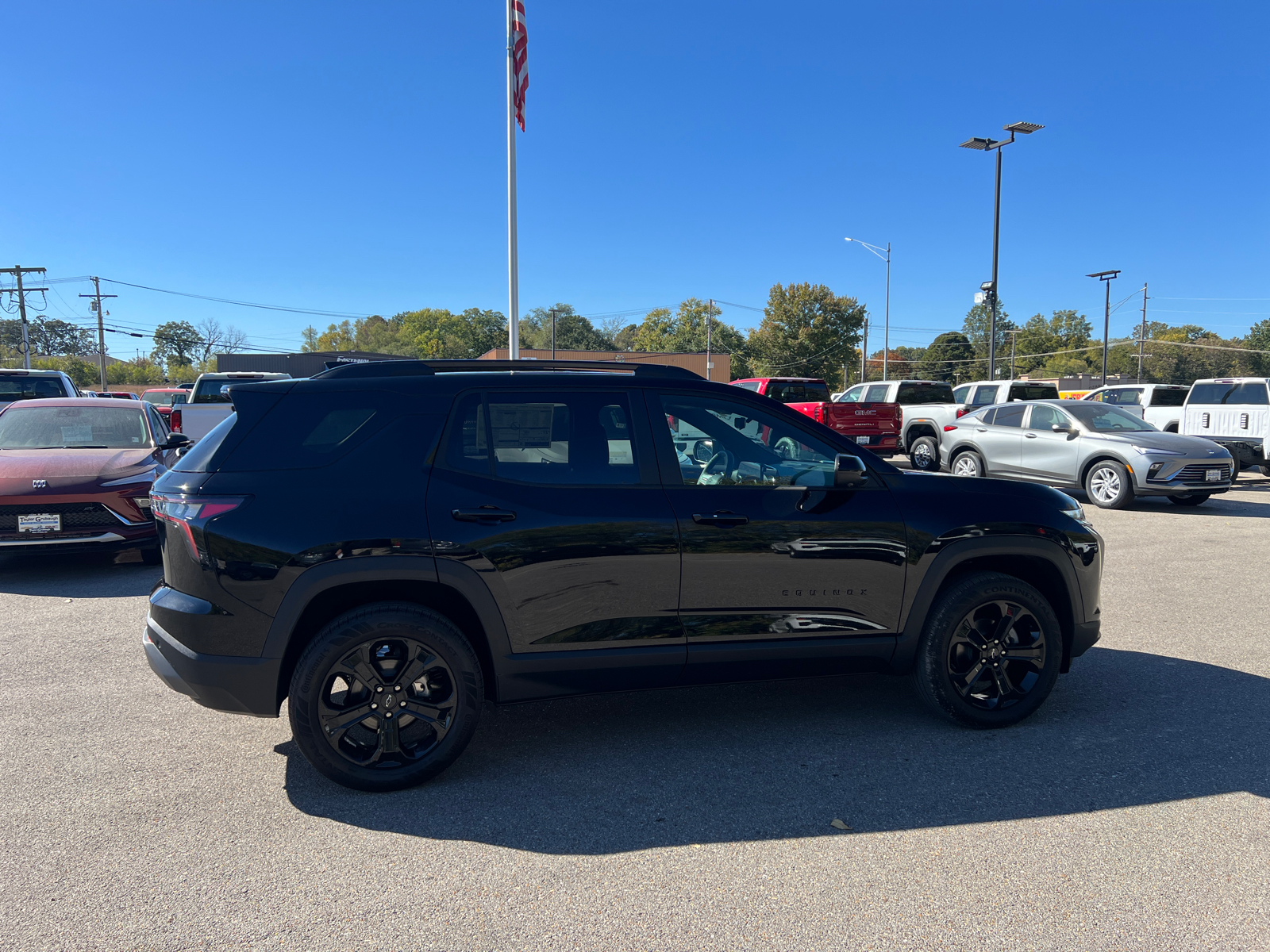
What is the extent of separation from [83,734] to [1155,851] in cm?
472

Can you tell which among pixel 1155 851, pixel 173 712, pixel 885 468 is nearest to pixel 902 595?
pixel 885 468

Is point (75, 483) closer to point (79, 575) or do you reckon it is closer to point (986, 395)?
point (79, 575)

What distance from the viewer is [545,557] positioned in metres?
3.44

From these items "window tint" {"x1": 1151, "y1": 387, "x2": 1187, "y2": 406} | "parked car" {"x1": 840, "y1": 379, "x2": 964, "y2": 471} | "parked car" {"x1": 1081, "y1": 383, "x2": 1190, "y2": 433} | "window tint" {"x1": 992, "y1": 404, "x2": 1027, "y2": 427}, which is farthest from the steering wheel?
"window tint" {"x1": 1151, "y1": 387, "x2": 1187, "y2": 406}

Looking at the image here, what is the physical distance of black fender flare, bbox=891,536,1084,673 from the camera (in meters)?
3.88

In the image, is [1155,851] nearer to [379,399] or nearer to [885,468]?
[885,468]

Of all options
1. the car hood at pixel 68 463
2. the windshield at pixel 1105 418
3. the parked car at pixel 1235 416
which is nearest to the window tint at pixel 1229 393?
the parked car at pixel 1235 416

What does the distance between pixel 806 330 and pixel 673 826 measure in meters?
74.5

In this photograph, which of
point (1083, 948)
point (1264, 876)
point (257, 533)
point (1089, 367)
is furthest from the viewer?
point (1089, 367)

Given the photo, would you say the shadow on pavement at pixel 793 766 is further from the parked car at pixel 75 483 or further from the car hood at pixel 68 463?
the car hood at pixel 68 463

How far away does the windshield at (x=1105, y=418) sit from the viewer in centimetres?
1243

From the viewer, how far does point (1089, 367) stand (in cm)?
11575

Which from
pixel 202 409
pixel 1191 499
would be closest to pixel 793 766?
pixel 1191 499

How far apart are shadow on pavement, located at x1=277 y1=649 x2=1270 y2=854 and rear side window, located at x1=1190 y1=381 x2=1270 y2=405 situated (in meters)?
12.5
